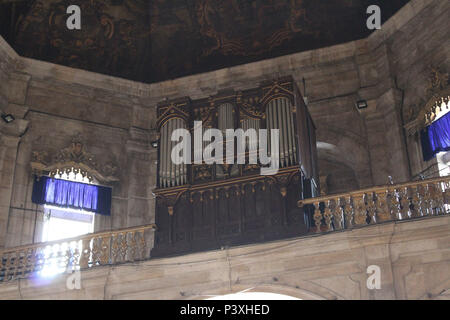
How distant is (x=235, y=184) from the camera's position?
1283 cm

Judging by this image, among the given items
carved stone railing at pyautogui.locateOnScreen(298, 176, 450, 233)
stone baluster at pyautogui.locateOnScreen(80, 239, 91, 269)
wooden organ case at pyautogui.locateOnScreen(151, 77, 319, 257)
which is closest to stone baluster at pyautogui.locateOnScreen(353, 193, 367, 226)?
carved stone railing at pyautogui.locateOnScreen(298, 176, 450, 233)

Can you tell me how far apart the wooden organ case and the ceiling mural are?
351cm

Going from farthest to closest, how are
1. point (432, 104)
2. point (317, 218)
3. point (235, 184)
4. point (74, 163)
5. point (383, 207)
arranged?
point (74, 163) < point (432, 104) < point (235, 184) < point (317, 218) < point (383, 207)

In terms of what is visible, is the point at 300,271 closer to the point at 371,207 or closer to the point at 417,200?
the point at 371,207

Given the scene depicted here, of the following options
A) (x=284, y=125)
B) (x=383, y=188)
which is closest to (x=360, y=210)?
(x=383, y=188)

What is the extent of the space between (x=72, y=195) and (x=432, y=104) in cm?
734

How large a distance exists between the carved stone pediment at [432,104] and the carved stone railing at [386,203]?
2.72 m

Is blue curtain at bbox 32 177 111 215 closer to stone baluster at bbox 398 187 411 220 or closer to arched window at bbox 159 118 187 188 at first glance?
arched window at bbox 159 118 187 188

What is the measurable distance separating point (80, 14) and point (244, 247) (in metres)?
7.96

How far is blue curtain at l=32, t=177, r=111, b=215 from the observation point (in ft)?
50.2

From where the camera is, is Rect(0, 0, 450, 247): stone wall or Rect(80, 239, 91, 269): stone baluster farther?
Rect(0, 0, 450, 247): stone wall

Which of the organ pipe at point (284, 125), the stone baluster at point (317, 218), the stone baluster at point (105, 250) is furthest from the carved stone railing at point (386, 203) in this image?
the stone baluster at point (105, 250)

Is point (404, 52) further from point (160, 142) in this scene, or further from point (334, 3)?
point (160, 142)

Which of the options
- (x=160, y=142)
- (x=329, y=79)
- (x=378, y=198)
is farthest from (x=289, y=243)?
(x=329, y=79)
